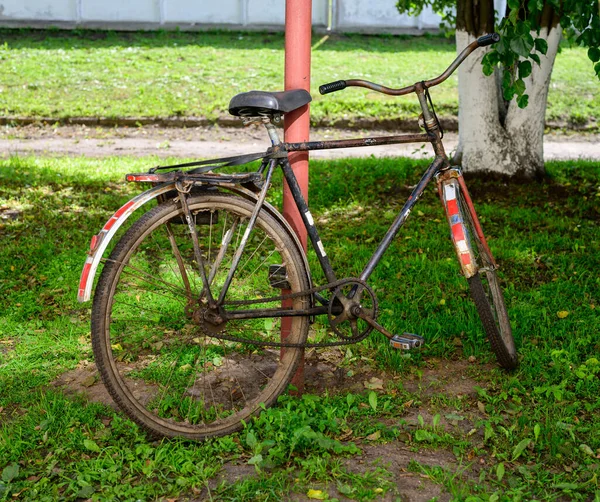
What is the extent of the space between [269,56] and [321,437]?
555 inches

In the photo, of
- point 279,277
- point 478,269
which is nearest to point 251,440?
point 279,277

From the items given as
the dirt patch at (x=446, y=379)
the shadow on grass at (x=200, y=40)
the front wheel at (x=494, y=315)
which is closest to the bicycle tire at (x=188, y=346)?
the dirt patch at (x=446, y=379)

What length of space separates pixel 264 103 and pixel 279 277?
82cm

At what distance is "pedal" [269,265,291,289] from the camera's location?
3.60 metres

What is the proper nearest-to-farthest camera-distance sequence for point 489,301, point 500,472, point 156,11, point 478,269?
point 500,472
point 478,269
point 489,301
point 156,11

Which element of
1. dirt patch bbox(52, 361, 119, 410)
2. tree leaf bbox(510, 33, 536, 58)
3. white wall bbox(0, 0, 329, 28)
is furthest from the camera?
white wall bbox(0, 0, 329, 28)

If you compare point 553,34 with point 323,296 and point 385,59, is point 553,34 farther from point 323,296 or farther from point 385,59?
point 385,59

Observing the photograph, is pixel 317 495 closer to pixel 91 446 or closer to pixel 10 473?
pixel 91 446

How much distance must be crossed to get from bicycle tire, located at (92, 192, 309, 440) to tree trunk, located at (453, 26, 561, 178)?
3.42 metres

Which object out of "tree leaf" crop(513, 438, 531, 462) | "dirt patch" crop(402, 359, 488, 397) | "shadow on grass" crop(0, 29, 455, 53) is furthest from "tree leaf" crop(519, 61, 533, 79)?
"shadow on grass" crop(0, 29, 455, 53)

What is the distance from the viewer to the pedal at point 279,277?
360 centimetres

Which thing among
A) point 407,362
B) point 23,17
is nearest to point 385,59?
point 23,17

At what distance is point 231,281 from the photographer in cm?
367

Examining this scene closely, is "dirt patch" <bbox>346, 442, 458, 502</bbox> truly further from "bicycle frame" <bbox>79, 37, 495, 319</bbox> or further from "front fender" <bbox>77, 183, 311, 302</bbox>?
"front fender" <bbox>77, 183, 311, 302</bbox>
